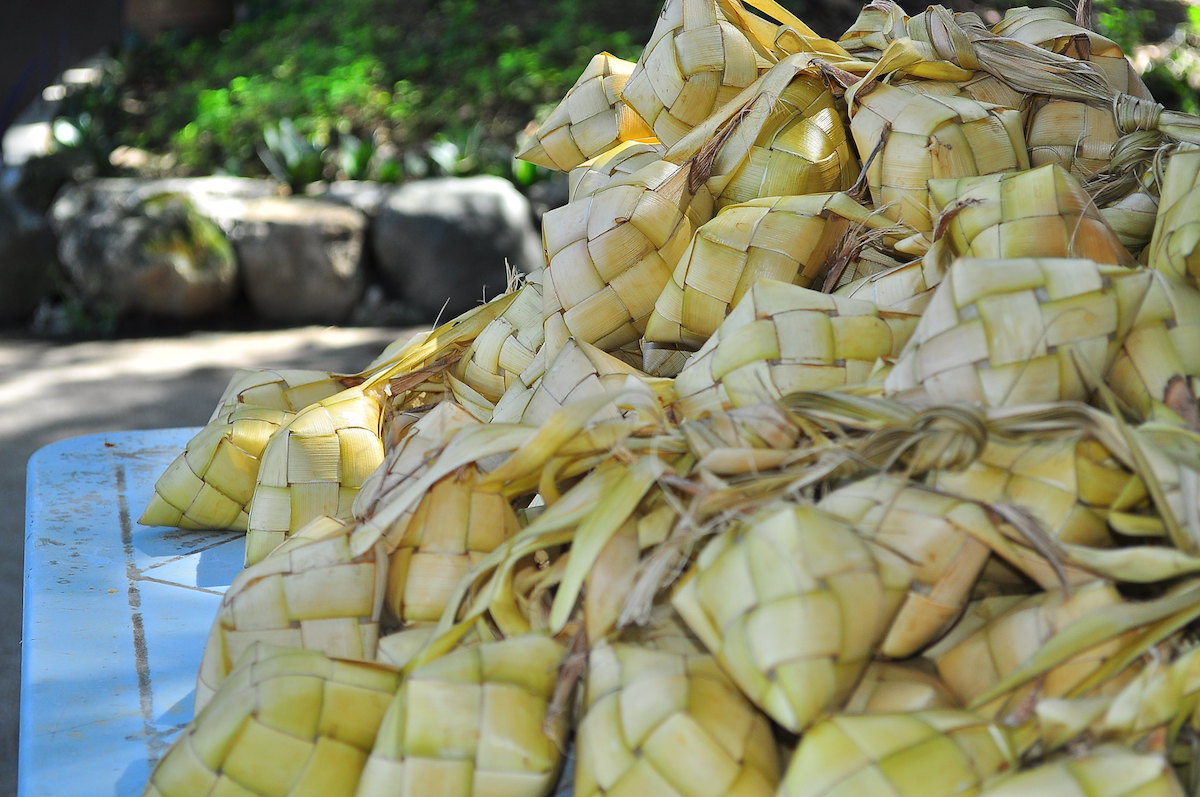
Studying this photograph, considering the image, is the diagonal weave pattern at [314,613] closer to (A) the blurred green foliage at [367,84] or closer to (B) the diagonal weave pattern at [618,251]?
(B) the diagonal weave pattern at [618,251]

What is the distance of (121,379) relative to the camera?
427 cm

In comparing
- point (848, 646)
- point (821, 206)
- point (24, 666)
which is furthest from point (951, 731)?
point (24, 666)

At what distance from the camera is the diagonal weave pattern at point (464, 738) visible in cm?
66

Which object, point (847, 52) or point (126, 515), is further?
point (126, 515)

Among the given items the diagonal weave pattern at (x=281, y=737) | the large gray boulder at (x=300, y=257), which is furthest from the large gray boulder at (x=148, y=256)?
the diagonal weave pattern at (x=281, y=737)

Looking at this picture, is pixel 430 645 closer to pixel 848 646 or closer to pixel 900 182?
pixel 848 646

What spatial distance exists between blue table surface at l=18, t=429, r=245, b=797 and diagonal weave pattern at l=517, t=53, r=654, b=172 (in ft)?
1.73

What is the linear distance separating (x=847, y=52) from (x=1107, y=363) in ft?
1.75

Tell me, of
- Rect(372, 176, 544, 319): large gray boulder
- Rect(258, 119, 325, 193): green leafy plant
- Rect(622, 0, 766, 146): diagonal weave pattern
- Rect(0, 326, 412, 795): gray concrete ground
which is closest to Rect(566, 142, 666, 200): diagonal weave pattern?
Rect(622, 0, 766, 146): diagonal weave pattern

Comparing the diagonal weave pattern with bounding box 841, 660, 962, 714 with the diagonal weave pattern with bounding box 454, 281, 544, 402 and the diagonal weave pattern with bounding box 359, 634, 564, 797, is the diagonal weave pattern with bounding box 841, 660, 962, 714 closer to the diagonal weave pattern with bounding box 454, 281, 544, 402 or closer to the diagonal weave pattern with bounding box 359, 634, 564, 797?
the diagonal weave pattern with bounding box 359, 634, 564, 797

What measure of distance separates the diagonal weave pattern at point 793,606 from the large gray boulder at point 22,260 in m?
4.98

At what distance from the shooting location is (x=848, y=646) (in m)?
0.62

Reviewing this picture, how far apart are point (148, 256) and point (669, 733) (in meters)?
4.49

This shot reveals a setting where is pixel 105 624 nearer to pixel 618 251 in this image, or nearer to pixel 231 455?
pixel 231 455
